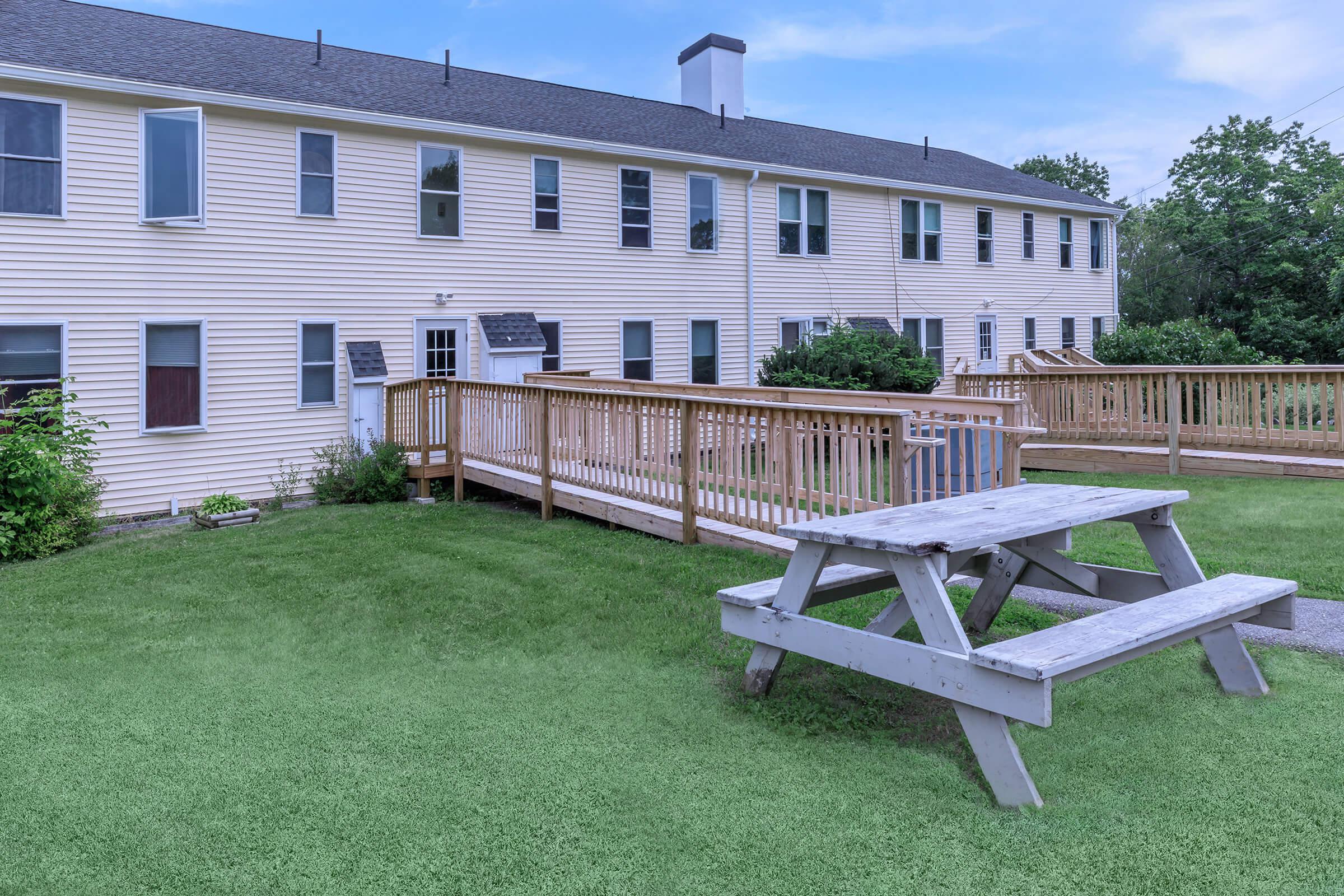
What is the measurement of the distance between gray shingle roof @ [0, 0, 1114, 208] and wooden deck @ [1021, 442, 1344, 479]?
7161mm

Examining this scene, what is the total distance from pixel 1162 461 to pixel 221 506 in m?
10.6

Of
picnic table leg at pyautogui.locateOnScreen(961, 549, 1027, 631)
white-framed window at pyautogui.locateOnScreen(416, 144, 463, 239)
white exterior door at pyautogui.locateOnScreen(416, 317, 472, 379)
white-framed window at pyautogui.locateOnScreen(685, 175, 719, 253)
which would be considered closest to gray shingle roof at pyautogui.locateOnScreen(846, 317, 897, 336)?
white-framed window at pyautogui.locateOnScreen(685, 175, 719, 253)

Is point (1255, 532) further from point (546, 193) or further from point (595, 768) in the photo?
point (546, 193)

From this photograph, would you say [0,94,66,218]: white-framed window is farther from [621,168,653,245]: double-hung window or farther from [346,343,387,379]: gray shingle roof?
[621,168,653,245]: double-hung window

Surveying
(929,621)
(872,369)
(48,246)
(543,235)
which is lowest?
(929,621)

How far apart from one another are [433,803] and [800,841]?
3.99 ft

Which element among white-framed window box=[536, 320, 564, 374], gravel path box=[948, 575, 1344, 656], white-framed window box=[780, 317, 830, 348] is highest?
white-framed window box=[780, 317, 830, 348]

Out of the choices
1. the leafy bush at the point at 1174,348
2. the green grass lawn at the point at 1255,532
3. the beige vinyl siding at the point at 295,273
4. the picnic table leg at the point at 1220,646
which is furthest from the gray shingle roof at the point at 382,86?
the picnic table leg at the point at 1220,646

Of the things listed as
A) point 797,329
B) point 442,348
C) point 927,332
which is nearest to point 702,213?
point 797,329

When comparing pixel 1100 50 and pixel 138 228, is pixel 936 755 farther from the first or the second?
pixel 1100 50

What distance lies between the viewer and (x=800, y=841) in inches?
114

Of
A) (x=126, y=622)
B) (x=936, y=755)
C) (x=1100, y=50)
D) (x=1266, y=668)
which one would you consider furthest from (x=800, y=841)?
(x=1100, y=50)

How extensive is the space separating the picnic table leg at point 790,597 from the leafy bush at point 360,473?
7.63 m

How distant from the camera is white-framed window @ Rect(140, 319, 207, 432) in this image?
10805 mm
